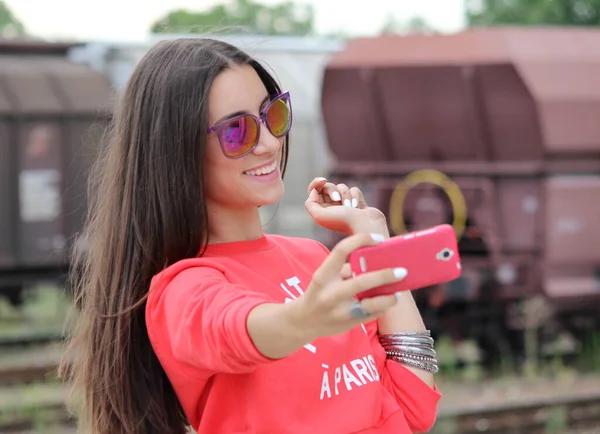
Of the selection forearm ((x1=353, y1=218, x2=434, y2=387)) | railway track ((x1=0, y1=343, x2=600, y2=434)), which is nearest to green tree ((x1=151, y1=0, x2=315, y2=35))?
railway track ((x1=0, y1=343, x2=600, y2=434))

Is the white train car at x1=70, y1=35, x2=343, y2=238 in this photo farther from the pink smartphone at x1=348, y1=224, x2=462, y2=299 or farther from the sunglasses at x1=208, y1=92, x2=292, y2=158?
the pink smartphone at x1=348, y1=224, x2=462, y2=299

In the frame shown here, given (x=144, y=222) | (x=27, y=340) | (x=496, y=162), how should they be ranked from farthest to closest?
(x=27, y=340), (x=496, y=162), (x=144, y=222)

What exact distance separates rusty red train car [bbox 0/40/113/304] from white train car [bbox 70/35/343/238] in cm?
118

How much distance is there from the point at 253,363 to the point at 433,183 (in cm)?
869

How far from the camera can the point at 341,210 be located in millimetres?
1734

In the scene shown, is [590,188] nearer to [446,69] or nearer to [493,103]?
[493,103]

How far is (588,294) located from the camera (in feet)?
32.0

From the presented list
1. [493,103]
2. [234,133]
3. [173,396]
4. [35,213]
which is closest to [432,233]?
[234,133]

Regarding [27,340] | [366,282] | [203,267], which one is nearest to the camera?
[366,282]

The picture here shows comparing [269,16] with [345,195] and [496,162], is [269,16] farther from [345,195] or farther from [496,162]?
[345,195]

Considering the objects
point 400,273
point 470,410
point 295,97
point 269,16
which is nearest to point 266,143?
point 400,273

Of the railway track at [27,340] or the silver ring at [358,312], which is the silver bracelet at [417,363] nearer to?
the silver ring at [358,312]

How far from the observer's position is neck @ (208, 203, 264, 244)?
6.04ft

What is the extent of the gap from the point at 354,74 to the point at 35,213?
409 cm
